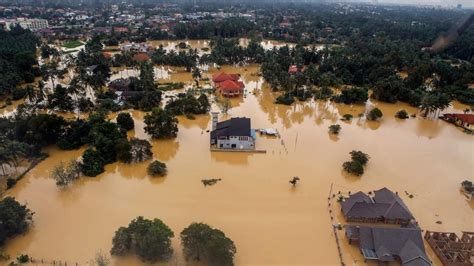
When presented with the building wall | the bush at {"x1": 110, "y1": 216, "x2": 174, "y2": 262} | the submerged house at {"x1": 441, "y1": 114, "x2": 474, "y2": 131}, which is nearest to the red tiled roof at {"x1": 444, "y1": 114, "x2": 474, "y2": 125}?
the submerged house at {"x1": 441, "y1": 114, "x2": 474, "y2": 131}

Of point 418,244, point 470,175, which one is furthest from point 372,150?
point 418,244

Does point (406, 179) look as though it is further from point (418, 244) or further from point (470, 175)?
point (418, 244)

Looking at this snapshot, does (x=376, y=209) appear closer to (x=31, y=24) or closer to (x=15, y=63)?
(x=15, y=63)

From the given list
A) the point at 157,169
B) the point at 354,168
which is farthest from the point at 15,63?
the point at 354,168

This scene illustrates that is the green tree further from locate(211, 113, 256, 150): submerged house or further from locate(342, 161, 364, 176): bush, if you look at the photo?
locate(342, 161, 364, 176): bush

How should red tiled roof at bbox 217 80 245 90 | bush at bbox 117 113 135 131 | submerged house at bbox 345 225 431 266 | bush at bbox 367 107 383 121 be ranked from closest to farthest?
submerged house at bbox 345 225 431 266
bush at bbox 117 113 135 131
bush at bbox 367 107 383 121
red tiled roof at bbox 217 80 245 90

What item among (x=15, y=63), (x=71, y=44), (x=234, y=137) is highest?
(x=15, y=63)

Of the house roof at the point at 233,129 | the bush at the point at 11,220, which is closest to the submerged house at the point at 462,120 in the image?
the house roof at the point at 233,129
